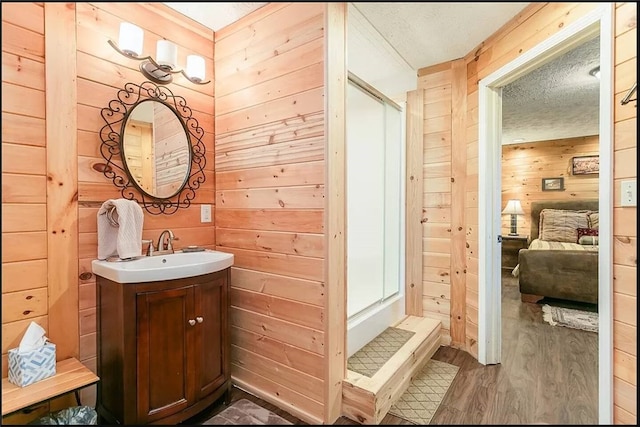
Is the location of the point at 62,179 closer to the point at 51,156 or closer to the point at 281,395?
the point at 51,156

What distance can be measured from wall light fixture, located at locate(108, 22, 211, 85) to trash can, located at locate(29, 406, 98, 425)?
1692mm

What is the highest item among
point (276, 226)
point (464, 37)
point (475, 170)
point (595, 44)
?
point (464, 37)

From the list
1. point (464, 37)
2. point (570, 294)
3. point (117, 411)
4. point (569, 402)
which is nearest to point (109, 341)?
point (117, 411)

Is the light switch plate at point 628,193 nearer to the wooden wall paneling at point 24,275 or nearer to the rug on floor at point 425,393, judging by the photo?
the rug on floor at point 425,393

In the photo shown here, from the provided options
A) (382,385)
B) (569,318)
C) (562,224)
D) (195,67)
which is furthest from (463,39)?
(562,224)

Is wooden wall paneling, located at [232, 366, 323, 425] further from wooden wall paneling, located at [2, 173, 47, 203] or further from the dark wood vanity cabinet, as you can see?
wooden wall paneling, located at [2, 173, 47, 203]

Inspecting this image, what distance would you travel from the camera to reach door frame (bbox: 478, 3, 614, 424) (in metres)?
1.28

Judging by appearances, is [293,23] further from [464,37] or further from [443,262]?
[443,262]

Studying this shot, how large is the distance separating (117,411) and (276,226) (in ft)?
3.65

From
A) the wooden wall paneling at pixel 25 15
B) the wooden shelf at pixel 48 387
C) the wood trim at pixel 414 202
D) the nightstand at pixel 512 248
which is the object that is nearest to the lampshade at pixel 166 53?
the wooden wall paneling at pixel 25 15

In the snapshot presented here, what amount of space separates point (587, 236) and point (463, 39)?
3.96 metres

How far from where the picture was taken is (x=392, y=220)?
2787 millimetres

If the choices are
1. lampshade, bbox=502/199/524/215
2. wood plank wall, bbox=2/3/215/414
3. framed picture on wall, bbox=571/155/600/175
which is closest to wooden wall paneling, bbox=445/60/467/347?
wood plank wall, bbox=2/3/215/414

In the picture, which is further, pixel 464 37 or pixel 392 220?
pixel 392 220
